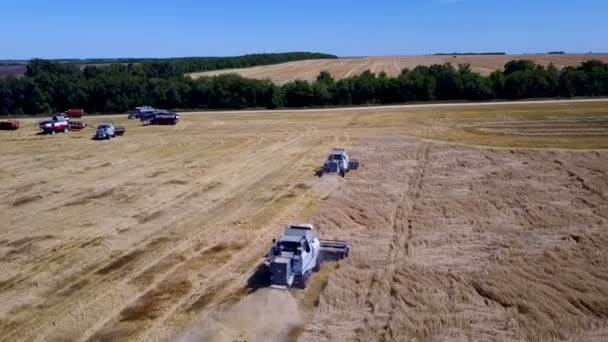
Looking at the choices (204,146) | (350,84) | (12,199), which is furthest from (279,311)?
(350,84)

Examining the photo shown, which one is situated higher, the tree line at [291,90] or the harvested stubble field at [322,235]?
the tree line at [291,90]

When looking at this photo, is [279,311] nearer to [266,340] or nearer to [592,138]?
[266,340]

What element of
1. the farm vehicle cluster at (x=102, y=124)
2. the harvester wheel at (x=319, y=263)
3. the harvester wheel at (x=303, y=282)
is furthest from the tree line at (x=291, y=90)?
the harvester wheel at (x=303, y=282)

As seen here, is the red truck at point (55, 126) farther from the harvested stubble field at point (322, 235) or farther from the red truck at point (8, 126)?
the harvested stubble field at point (322, 235)

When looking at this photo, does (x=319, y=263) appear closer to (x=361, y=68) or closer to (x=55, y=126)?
(x=55, y=126)

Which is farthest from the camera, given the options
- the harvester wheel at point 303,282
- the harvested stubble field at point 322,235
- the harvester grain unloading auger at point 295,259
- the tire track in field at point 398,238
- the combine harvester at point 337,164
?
the combine harvester at point 337,164

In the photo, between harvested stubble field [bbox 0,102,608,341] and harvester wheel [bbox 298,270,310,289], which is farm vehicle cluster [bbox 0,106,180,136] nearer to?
harvested stubble field [bbox 0,102,608,341]

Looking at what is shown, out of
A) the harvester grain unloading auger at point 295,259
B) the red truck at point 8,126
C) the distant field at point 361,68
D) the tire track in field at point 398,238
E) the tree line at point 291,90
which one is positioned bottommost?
the tire track in field at point 398,238
